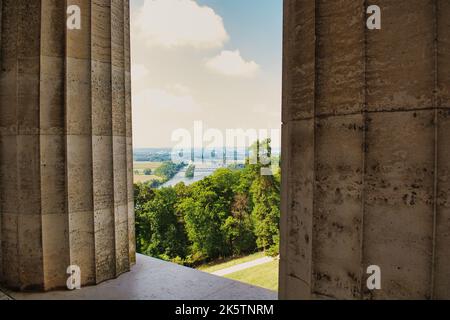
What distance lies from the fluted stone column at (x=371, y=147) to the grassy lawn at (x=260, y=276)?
41.6 meters

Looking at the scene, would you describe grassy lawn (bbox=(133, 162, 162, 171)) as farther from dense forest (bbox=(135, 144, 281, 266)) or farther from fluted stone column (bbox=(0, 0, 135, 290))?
fluted stone column (bbox=(0, 0, 135, 290))

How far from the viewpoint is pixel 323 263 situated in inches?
243

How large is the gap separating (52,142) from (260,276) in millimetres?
42157

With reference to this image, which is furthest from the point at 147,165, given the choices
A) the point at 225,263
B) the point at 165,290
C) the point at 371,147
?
the point at 371,147

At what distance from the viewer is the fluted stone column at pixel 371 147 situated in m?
5.18

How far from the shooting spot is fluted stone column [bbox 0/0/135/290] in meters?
10.1

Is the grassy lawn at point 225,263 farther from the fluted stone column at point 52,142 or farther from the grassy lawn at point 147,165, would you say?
the fluted stone column at point 52,142

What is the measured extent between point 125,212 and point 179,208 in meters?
46.5

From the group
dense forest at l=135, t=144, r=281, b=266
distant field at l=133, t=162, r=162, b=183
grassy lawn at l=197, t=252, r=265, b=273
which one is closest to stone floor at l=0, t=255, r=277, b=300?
grassy lawn at l=197, t=252, r=265, b=273

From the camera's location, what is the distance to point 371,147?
5.59m

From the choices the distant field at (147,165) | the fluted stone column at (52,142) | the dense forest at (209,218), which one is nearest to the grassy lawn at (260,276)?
the dense forest at (209,218)

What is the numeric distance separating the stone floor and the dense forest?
4382cm
